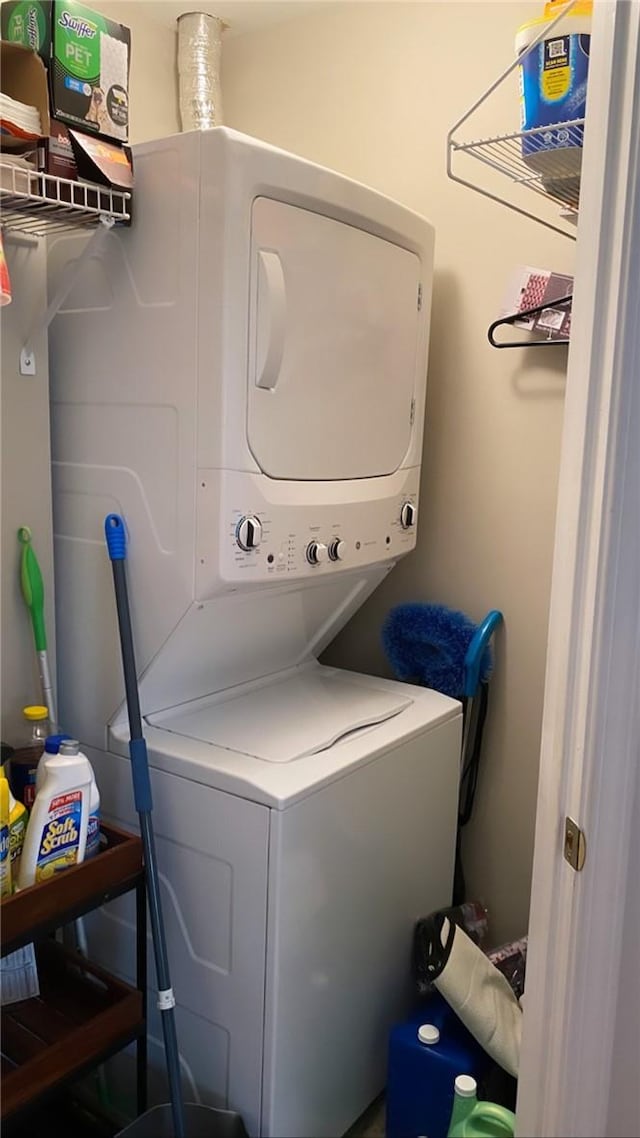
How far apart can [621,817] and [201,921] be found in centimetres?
97

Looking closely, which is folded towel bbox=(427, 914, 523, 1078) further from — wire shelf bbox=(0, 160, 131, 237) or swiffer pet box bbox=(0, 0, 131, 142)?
swiffer pet box bbox=(0, 0, 131, 142)

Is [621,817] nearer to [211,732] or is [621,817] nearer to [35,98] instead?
[211,732]

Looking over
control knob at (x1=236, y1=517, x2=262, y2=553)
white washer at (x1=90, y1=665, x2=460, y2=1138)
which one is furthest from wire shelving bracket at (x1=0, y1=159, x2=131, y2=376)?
white washer at (x1=90, y1=665, x2=460, y2=1138)

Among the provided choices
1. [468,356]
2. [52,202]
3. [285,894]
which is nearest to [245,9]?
[468,356]

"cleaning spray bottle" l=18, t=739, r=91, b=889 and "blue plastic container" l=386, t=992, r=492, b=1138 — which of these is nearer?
"cleaning spray bottle" l=18, t=739, r=91, b=889

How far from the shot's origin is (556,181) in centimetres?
164

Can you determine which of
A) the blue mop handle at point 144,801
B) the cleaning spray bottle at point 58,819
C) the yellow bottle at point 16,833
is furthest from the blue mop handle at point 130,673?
the yellow bottle at point 16,833

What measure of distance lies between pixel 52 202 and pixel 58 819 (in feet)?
3.47

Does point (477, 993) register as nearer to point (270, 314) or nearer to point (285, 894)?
point (285, 894)

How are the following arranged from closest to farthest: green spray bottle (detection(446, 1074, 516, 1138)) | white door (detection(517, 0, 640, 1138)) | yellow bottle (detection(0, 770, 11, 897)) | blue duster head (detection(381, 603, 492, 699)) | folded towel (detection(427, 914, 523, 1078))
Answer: white door (detection(517, 0, 640, 1138))
yellow bottle (detection(0, 770, 11, 897))
green spray bottle (detection(446, 1074, 516, 1138))
folded towel (detection(427, 914, 523, 1078))
blue duster head (detection(381, 603, 492, 699))

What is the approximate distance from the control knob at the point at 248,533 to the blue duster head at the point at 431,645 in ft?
2.39

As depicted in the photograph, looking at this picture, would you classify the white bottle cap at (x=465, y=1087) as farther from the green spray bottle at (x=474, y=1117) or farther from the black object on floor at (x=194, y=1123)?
the black object on floor at (x=194, y=1123)

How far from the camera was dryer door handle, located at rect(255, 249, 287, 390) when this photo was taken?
1.55 metres

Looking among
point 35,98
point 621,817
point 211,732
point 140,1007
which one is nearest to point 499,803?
point 211,732
